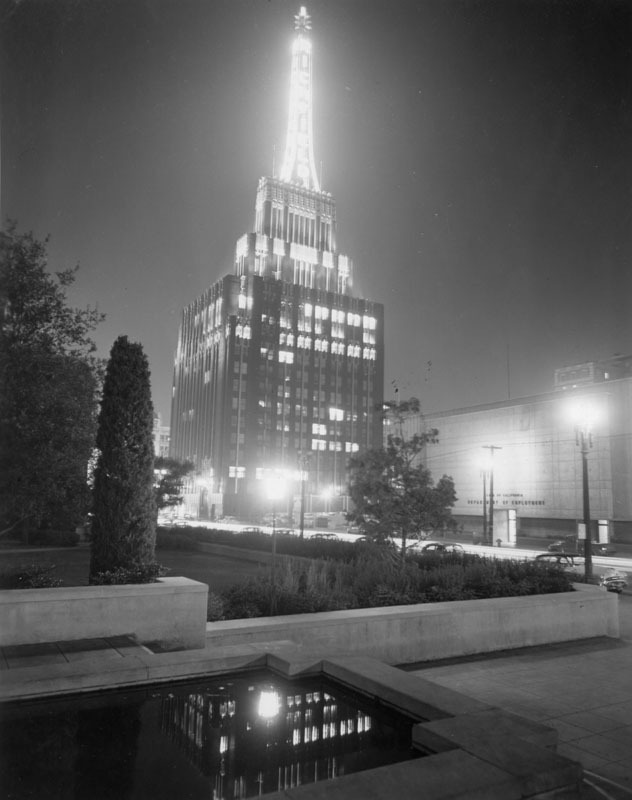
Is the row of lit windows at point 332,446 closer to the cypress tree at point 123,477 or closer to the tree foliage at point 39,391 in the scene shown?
the tree foliage at point 39,391

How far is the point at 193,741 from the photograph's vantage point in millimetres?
5391

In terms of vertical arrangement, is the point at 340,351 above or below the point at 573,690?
above

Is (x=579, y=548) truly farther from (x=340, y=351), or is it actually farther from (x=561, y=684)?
(x=340, y=351)

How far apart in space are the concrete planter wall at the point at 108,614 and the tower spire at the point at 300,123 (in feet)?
555

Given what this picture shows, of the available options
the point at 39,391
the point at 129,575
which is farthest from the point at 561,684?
the point at 39,391

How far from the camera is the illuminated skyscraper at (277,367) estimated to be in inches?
5027

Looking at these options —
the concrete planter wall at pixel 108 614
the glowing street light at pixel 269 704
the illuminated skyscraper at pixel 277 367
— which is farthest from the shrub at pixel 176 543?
the illuminated skyscraper at pixel 277 367

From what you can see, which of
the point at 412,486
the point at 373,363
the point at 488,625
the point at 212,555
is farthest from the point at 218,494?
the point at 488,625

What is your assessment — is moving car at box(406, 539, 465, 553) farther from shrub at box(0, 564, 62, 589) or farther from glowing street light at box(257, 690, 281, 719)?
glowing street light at box(257, 690, 281, 719)

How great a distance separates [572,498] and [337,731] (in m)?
76.1

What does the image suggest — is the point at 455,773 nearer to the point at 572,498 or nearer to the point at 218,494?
the point at 572,498

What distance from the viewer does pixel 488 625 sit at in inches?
440

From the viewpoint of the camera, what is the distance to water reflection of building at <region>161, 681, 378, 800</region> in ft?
15.8

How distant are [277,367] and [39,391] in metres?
119
